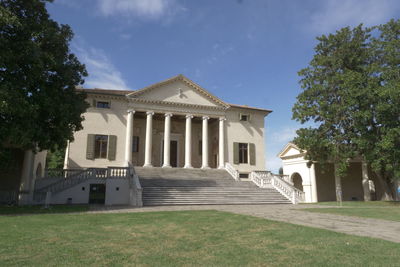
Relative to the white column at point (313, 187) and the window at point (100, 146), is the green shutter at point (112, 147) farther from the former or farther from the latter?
the white column at point (313, 187)

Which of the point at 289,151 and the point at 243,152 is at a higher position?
the point at 289,151

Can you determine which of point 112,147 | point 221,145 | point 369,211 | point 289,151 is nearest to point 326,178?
point 289,151

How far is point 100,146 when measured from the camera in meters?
25.7

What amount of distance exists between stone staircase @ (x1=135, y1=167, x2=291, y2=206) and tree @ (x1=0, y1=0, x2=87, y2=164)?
7.09 metres

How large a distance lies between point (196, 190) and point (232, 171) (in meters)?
7.10

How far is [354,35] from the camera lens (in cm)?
2355

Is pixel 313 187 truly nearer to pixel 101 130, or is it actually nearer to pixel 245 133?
pixel 245 133

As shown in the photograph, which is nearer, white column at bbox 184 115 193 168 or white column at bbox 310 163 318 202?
white column at bbox 310 163 318 202

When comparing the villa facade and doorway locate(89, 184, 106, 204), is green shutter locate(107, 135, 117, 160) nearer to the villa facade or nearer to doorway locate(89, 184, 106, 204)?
the villa facade

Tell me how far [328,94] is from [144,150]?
1817cm

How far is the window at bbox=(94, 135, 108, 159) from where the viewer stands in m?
25.5

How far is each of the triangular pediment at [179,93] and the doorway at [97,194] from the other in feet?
32.3

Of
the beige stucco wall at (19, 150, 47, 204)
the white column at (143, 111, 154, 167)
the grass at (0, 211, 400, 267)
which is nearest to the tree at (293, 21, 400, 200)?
the white column at (143, 111, 154, 167)

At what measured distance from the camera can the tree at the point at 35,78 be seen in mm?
12570
